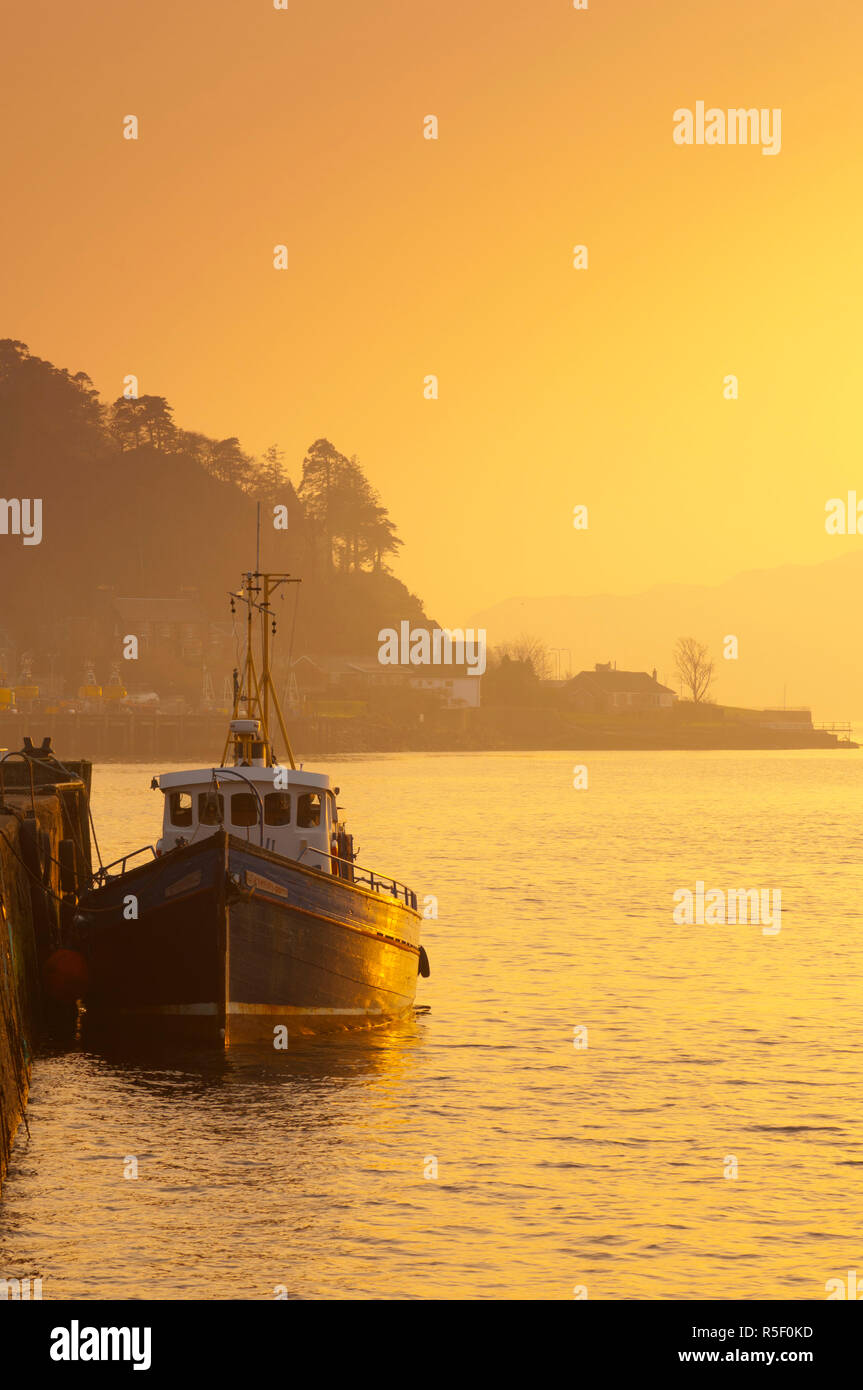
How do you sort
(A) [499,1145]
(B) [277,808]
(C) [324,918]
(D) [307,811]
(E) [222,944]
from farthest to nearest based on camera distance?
1. (D) [307,811]
2. (B) [277,808]
3. (C) [324,918]
4. (E) [222,944]
5. (A) [499,1145]

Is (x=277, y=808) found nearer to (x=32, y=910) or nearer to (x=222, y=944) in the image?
(x=222, y=944)

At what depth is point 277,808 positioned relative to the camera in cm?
2783

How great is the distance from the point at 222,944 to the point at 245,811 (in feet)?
10.4

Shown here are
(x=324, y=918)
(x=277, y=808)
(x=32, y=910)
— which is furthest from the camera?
(x=32, y=910)

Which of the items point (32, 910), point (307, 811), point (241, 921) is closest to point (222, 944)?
point (241, 921)

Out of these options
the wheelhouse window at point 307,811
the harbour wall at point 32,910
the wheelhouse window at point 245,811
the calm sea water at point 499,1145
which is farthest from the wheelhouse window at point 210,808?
the calm sea water at point 499,1145

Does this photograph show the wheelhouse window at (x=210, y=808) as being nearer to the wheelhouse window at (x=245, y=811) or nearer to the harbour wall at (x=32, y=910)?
the wheelhouse window at (x=245, y=811)

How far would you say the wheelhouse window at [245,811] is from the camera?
2773cm

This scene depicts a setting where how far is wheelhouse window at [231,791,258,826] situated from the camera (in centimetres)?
2773

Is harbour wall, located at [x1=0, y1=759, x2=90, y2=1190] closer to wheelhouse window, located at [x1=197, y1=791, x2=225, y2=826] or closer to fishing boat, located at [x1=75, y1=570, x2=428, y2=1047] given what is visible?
fishing boat, located at [x1=75, y1=570, x2=428, y2=1047]

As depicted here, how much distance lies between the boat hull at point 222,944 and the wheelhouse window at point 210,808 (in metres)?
1.73

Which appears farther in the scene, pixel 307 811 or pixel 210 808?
pixel 307 811

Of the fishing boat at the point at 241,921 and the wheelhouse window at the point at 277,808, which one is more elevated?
the wheelhouse window at the point at 277,808
